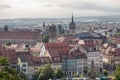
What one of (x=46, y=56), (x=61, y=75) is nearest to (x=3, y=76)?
(x=61, y=75)

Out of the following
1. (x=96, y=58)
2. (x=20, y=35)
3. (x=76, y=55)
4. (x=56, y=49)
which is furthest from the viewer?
(x=20, y=35)

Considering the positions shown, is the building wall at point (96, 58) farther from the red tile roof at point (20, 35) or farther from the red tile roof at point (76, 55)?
the red tile roof at point (20, 35)

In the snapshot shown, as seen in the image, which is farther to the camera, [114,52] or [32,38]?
[32,38]

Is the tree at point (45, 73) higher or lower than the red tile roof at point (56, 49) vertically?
higher

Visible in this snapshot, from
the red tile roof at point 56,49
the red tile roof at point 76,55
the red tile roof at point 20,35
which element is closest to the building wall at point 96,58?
the red tile roof at point 76,55

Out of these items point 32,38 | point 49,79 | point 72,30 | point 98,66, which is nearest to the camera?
point 49,79

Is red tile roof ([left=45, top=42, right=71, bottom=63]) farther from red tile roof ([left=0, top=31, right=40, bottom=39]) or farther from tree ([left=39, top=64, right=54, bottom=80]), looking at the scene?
red tile roof ([left=0, top=31, right=40, bottom=39])

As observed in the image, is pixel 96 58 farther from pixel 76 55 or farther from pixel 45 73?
pixel 45 73

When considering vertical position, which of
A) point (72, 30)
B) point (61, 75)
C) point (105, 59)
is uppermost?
point (61, 75)

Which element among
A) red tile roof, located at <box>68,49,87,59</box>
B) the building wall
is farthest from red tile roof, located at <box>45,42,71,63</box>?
the building wall

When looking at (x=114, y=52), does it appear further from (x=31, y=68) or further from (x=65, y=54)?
(x=31, y=68)

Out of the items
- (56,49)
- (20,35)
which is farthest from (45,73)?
(20,35)
